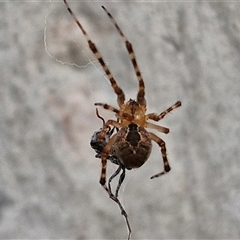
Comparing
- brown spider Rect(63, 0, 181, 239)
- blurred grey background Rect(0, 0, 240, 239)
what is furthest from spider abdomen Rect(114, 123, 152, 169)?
blurred grey background Rect(0, 0, 240, 239)

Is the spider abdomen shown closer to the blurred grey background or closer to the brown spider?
the brown spider

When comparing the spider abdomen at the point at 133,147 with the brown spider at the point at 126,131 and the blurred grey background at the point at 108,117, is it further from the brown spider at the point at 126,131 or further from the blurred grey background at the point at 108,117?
the blurred grey background at the point at 108,117

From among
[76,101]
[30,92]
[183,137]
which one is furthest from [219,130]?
[30,92]

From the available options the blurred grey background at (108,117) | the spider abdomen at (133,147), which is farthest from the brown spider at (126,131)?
the blurred grey background at (108,117)

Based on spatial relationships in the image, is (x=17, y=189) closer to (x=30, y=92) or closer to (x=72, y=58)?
(x=30, y=92)

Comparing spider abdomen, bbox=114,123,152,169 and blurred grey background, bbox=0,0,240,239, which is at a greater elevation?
blurred grey background, bbox=0,0,240,239

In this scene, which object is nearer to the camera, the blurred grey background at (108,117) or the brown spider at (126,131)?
the brown spider at (126,131)
